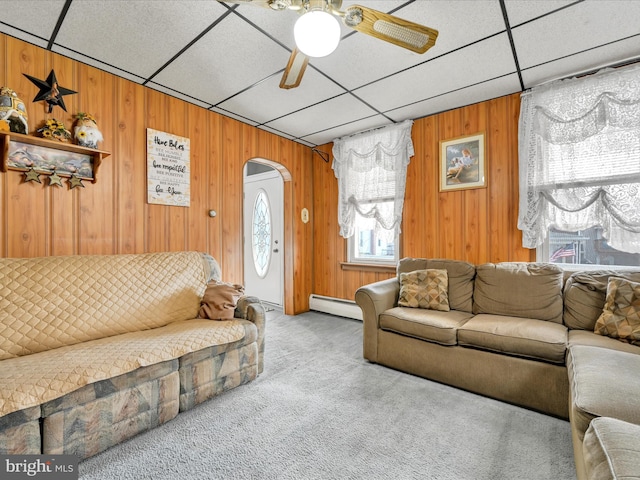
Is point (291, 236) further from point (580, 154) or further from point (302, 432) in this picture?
point (580, 154)

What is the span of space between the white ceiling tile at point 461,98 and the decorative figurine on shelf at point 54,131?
3074 mm

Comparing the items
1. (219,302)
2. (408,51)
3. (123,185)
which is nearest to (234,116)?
(123,185)

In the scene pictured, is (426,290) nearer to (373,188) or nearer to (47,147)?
(373,188)

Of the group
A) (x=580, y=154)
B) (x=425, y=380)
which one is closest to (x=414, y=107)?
(x=580, y=154)

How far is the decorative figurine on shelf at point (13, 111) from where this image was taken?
2032 millimetres

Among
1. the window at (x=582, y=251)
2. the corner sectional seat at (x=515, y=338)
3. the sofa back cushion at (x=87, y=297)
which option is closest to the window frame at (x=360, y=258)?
the corner sectional seat at (x=515, y=338)

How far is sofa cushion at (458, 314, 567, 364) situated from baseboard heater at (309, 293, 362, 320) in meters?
1.96

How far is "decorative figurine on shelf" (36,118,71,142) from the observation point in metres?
2.25

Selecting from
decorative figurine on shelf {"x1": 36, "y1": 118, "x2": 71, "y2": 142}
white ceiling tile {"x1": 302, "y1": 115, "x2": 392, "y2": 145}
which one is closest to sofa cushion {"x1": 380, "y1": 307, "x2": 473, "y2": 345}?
white ceiling tile {"x1": 302, "y1": 115, "x2": 392, "y2": 145}

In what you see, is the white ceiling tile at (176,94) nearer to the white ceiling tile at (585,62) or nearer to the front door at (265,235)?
the front door at (265,235)

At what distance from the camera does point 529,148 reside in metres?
2.90

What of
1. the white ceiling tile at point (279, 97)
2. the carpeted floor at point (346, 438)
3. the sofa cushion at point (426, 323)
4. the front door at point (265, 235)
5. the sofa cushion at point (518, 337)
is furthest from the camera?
the front door at point (265, 235)

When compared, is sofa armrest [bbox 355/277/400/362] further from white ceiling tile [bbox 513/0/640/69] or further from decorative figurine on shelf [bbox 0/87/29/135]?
decorative figurine on shelf [bbox 0/87/29/135]

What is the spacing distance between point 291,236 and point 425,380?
267 centimetres
